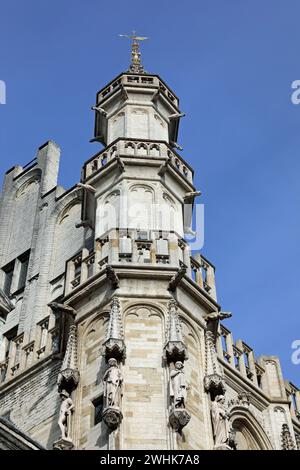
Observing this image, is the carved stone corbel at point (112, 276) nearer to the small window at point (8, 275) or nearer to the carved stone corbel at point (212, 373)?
the carved stone corbel at point (212, 373)

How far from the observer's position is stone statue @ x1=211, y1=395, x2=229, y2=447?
19.8 meters

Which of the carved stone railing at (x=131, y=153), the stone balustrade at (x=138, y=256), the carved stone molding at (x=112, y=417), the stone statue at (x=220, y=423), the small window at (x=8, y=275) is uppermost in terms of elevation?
the small window at (x=8, y=275)

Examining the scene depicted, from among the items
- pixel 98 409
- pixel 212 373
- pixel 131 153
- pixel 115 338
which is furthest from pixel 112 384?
pixel 131 153

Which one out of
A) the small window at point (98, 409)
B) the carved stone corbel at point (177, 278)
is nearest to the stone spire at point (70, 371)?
the small window at point (98, 409)

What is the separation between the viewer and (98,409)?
19.9 metres

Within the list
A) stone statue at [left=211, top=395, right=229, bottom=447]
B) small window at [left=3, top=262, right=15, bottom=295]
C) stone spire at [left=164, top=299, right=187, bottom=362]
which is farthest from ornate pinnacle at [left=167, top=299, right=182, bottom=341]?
small window at [left=3, top=262, right=15, bottom=295]

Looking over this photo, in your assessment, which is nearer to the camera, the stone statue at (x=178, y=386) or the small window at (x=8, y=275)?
the stone statue at (x=178, y=386)

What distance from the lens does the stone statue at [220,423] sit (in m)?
19.8

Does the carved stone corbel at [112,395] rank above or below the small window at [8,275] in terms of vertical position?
below

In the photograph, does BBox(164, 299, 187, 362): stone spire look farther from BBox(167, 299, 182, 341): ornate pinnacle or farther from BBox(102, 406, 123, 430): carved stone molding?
BBox(102, 406, 123, 430): carved stone molding

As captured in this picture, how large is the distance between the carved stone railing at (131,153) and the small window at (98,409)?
8100 millimetres

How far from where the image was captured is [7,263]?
34.2 meters
